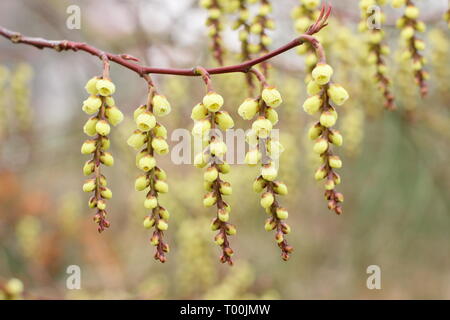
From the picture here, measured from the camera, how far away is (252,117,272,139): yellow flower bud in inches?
35.8

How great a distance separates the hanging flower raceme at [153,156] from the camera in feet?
3.09

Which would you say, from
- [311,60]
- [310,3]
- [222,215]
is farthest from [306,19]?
[222,215]

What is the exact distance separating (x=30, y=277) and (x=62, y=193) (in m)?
2.19

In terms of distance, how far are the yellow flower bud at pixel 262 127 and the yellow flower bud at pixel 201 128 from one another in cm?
8

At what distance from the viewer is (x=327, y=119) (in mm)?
930

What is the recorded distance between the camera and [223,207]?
37.1 inches

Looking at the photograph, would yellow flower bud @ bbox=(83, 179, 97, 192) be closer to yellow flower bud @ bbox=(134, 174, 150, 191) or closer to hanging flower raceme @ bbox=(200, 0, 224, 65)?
yellow flower bud @ bbox=(134, 174, 150, 191)

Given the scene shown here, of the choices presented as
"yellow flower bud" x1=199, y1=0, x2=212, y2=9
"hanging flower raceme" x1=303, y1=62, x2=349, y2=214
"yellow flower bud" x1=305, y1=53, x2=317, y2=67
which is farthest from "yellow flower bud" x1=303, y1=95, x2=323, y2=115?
"yellow flower bud" x1=199, y1=0, x2=212, y2=9

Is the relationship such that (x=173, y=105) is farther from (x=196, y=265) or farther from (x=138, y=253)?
(x=138, y=253)

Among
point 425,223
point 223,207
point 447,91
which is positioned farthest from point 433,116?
point 223,207

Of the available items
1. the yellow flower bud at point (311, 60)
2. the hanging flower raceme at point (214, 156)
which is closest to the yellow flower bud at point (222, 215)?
the hanging flower raceme at point (214, 156)

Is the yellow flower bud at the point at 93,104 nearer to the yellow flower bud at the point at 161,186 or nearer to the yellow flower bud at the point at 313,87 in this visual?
the yellow flower bud at the point at 161,186

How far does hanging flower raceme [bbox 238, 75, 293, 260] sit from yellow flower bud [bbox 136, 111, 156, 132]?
0.16 metres

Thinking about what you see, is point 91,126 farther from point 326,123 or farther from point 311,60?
point 311,60
